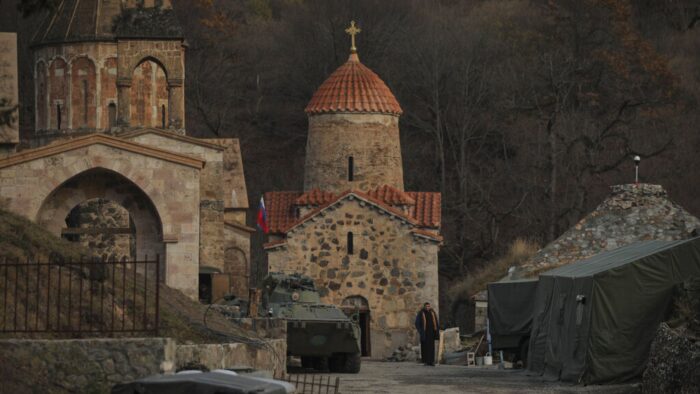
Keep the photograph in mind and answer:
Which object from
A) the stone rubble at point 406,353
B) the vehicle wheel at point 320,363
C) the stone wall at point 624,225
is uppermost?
the stone wall at point 624,225

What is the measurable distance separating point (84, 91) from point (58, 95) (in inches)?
39.5

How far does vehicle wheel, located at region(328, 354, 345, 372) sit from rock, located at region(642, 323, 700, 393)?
9238 millimetres

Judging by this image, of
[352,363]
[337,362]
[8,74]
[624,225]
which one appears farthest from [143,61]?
[352,363]

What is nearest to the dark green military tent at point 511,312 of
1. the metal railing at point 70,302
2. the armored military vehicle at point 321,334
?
the armored military vehicle at point 321,334

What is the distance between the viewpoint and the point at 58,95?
4966 cm

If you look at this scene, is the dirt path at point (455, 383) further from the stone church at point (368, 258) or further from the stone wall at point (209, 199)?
the stone church at point (368, 258)

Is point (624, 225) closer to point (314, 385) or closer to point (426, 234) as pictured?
point (426, 234)

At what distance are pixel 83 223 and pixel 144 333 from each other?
24.5 meters

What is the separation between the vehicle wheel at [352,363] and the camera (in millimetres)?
30183

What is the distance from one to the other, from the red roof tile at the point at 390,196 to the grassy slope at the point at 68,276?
2160 centimetres

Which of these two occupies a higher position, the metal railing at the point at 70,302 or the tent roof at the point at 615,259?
the tent roof at the point at 615,259

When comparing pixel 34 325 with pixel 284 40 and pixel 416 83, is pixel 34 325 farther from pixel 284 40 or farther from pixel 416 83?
pixel 284 40

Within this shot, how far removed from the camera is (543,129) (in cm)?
6512

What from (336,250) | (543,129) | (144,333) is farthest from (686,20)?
(144,333)
